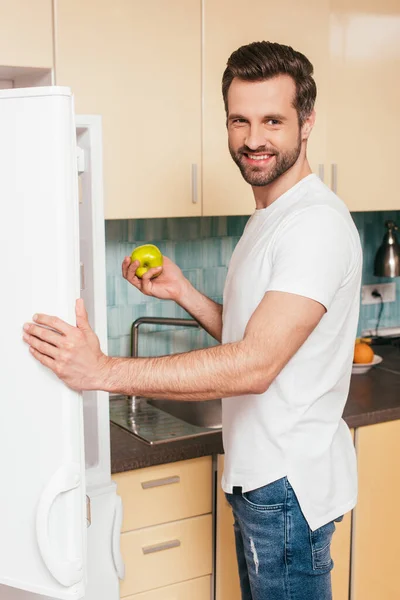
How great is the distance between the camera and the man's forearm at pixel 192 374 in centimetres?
132

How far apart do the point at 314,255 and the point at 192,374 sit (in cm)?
30

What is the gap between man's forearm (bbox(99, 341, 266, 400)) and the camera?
4.33 feet

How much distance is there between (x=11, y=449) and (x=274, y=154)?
2.47 ft

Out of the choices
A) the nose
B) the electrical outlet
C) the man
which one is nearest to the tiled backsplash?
the electrical outlet

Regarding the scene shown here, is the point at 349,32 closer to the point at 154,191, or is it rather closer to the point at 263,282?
the point at 154,191

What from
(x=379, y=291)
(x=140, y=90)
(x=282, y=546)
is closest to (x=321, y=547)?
(x=282, y=546)

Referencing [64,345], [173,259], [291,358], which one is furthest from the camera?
[173,259]

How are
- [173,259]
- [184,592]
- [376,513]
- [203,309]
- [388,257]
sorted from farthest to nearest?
1. [388,257]
2. [173,259]
3. [376,513]
4. [184,592]
5. [203,309]

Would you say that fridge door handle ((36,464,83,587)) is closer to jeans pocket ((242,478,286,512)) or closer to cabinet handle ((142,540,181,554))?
jeans pocket ((242,478,286,512))

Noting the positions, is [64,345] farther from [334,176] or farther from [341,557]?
[334,176]

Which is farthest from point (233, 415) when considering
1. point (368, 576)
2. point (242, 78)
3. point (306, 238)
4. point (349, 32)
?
point (349, 32)

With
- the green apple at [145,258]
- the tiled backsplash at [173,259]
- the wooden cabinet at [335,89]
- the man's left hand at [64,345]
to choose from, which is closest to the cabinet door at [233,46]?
the wooden cabinet at [335,89]

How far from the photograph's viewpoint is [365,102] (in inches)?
98.0

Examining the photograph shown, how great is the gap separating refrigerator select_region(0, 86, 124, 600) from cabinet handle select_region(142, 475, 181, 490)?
677 millimetres
